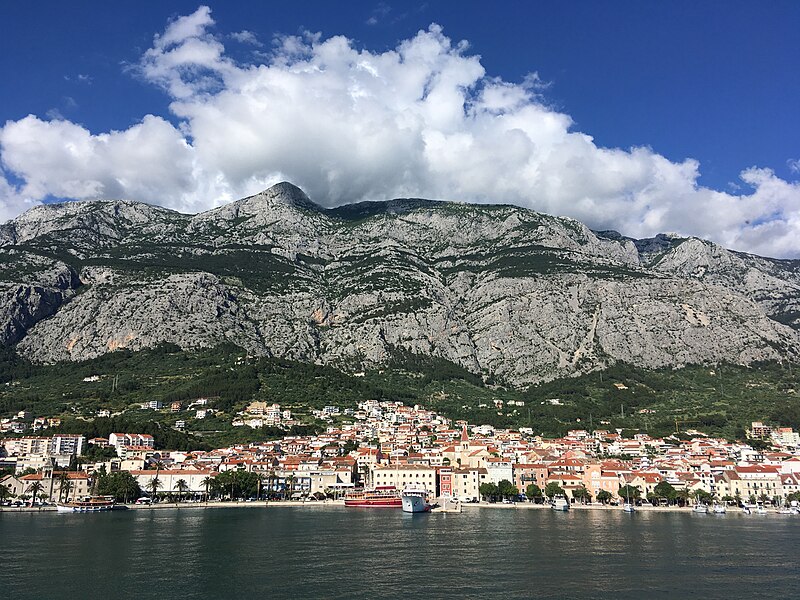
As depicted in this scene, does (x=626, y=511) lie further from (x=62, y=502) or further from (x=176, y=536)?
(x=62, y=502)

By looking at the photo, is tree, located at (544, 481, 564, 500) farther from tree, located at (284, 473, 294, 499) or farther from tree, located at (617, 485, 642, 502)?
tree, located at (284, 473, 294, 499)

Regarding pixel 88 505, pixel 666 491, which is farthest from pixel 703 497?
pixel 88 505

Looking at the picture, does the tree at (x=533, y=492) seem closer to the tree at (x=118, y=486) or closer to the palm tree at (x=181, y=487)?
the palm tree at (x=181, y=487)

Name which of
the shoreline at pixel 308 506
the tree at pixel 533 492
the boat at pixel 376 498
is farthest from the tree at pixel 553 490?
the boat at pixel 376 498

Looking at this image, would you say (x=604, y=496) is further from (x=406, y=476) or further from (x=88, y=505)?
(x=88, y=505)

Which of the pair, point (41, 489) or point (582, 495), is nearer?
point (41, 489)

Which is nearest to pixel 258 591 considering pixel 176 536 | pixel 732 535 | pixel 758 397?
pixel 176 536

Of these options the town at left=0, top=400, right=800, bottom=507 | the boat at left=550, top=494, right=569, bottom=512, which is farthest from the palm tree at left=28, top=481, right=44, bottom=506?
the boat at left=550, top=494, right=569, bottom=512
